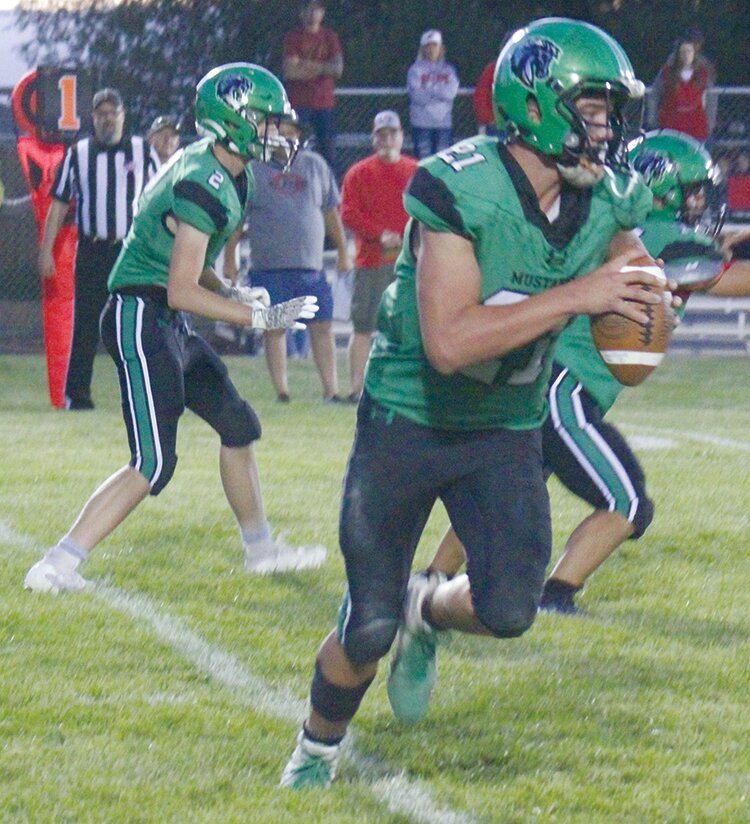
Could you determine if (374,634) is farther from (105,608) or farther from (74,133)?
(74,133)

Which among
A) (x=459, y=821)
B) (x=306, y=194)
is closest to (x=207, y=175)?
(x=459, y=821)

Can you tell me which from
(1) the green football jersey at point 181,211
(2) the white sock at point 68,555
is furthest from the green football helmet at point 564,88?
(2) the white sock at point 68,555

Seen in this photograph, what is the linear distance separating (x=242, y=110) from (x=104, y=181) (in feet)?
16.6

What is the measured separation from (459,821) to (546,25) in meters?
1.57

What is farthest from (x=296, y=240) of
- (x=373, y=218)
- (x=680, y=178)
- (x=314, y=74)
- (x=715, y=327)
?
(x=715, y=327)

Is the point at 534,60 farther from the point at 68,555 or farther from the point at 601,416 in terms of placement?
the point at 68,555

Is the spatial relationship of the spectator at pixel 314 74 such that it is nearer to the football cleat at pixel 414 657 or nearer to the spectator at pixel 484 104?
the spectator at pixel 484 104

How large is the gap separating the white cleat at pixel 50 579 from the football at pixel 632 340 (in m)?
2.29

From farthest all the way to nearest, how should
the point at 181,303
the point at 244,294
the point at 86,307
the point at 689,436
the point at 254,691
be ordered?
the point at 86,307
the point at 689,436
the point at 244,294
the point at 181,303
the point at 254,691

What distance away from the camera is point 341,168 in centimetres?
1464

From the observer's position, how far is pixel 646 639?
4.43m

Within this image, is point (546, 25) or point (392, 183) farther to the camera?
point (392, 183)

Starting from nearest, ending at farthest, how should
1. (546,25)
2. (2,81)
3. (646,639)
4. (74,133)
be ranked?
(546,25), (646,639), (74,133), (2,81)

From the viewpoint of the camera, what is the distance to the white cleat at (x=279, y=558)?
5.27 metres
